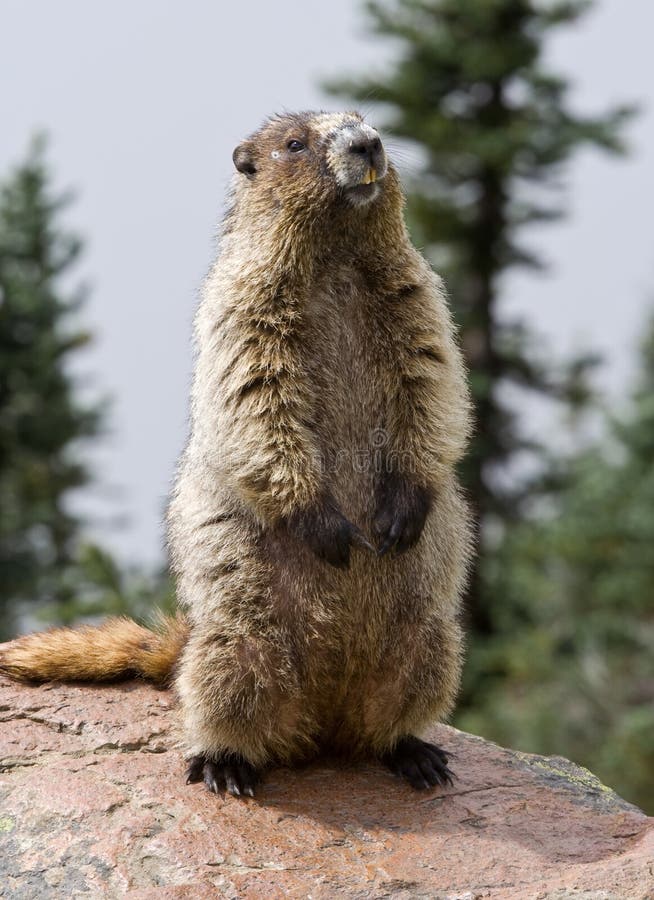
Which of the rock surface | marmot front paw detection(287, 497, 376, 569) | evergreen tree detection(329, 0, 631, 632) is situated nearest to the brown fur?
marmot front paw detection(287, 497, 376, 569)

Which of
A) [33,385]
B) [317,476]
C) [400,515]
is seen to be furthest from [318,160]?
[33,385]

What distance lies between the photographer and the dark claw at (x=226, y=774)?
5.53 meters

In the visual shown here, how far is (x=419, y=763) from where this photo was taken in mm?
5941

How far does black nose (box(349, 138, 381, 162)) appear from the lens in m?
5.66

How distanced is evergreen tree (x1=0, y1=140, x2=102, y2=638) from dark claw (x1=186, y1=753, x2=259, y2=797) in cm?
1165

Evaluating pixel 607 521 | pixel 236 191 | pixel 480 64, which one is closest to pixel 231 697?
pixel 236 191

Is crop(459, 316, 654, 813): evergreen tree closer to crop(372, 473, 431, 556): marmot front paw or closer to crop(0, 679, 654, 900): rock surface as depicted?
crop(0, 679, 654, 900): rock surface

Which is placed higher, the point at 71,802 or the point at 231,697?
the point at 231,697

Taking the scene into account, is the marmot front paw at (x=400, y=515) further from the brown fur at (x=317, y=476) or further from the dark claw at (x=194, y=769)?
the dark claw at (x=194, y=769)

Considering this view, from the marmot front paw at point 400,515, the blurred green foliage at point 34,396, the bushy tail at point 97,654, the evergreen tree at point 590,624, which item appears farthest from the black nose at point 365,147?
the evergreen tree at point 590,624

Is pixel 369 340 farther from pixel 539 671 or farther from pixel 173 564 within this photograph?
pixel 539 671

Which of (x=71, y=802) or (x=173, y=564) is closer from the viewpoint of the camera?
(x=71, y=802)

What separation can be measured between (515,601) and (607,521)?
2.48m

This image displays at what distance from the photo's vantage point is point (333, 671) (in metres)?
5.62
